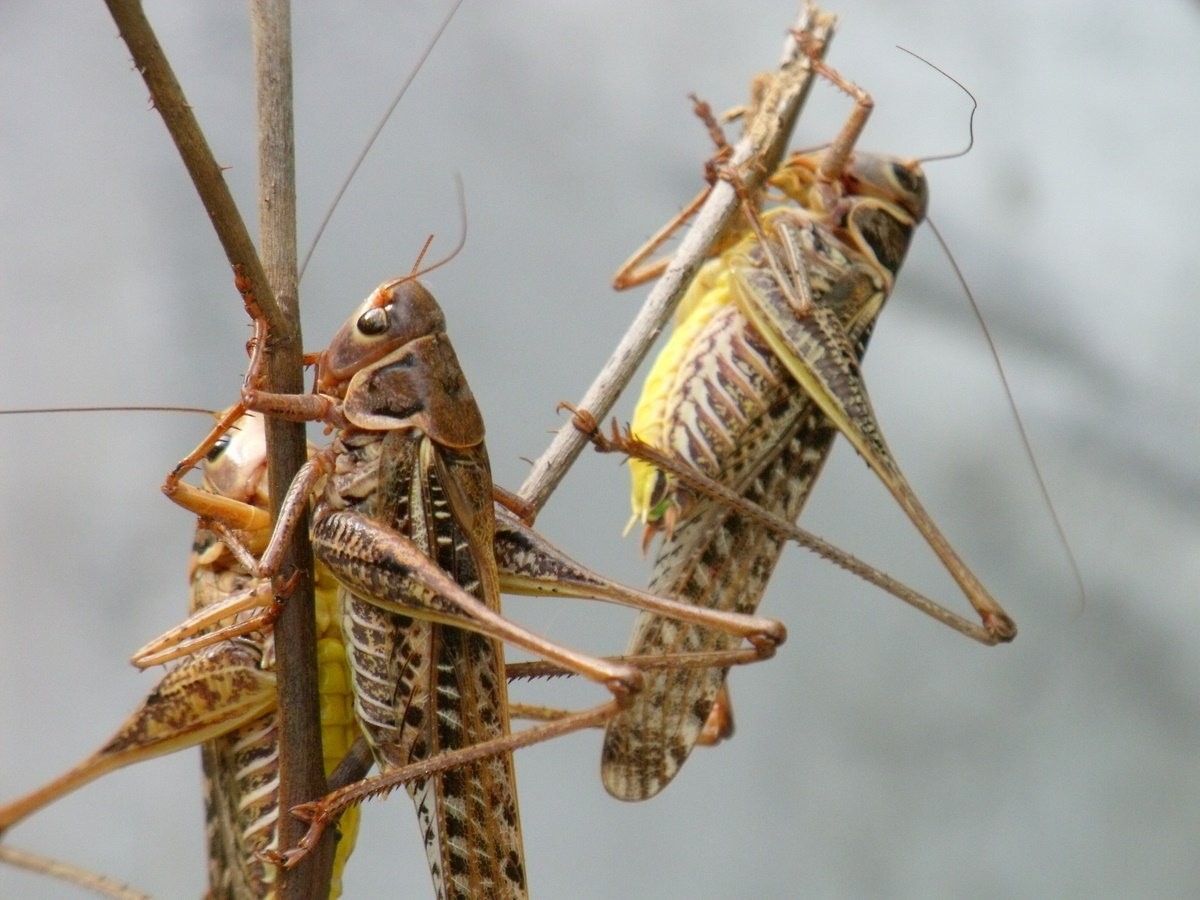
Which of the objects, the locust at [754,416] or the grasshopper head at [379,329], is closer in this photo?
the grasshopper head at [379,329]

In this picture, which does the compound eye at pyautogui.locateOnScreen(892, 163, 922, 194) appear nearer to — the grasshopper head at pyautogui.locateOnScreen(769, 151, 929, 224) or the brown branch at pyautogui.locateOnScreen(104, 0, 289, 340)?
the grasshopper head at pyautogui.locateOnScreen(769, 151, 929, 224)

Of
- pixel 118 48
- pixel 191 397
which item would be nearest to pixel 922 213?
pixel 191 397

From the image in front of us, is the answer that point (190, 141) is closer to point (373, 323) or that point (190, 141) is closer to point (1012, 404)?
point (373, 323)

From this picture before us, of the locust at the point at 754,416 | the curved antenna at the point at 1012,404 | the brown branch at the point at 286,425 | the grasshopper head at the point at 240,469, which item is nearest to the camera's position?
the brown branch at the point at 286,425

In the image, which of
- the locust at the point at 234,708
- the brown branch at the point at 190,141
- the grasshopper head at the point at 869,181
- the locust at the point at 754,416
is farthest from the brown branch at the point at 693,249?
the brown branch at the point at 190,141

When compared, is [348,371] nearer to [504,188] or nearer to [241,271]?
[241,271]

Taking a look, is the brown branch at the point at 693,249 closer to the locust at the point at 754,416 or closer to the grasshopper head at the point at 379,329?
the locust at the point at 754,416
